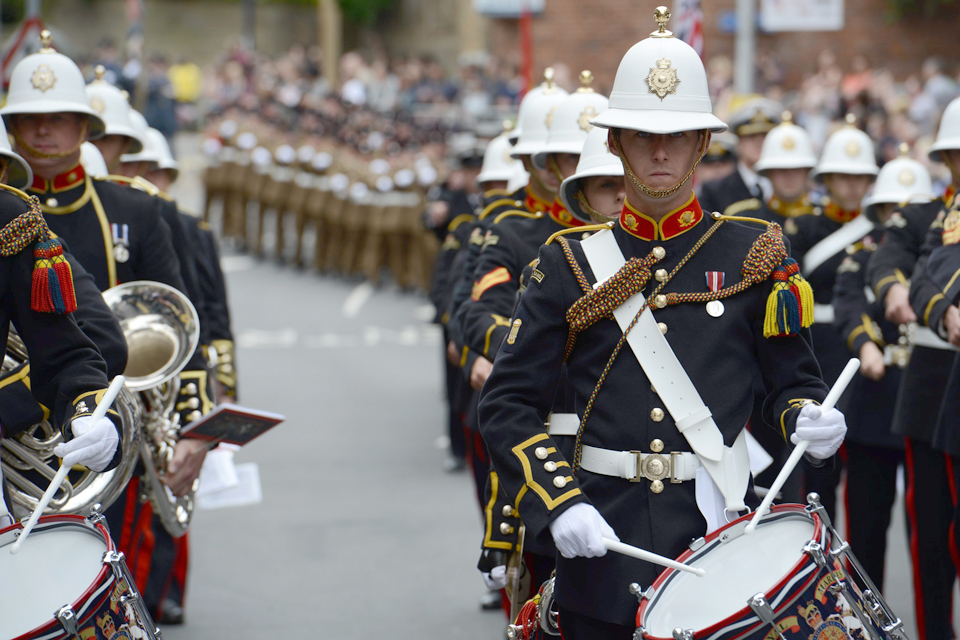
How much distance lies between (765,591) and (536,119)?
316cm

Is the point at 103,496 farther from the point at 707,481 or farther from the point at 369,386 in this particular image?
the point at 369,386

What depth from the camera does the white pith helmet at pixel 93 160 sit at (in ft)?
18.5

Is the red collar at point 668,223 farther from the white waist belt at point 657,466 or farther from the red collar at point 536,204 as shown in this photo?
the red collar at point 536,204

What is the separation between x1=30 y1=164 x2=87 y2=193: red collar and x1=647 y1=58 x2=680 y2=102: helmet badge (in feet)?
8.05

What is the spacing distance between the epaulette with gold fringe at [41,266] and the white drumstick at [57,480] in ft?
0.91

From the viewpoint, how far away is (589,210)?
4.37 meters

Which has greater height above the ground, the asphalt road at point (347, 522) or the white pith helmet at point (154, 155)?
the white pith helmet at point (154, 155)

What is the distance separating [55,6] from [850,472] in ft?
126

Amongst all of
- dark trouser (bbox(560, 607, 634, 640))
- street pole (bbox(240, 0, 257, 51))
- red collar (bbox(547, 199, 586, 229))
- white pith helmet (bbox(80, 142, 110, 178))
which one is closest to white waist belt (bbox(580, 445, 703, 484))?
dark trouser (bbox(560, 607, 634, 640))

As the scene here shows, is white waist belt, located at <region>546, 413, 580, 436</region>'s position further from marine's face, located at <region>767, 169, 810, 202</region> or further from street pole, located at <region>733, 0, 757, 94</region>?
street pole, located at <region>733, 0, 757, 94</region>

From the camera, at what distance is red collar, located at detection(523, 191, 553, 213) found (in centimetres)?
515

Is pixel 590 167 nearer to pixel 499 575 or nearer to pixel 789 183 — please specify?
pixel 499 575

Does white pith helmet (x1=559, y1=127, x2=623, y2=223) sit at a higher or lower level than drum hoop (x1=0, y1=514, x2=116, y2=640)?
higher

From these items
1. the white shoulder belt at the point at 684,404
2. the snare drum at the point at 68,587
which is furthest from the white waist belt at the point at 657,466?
the snare drum at the point at 68,587
